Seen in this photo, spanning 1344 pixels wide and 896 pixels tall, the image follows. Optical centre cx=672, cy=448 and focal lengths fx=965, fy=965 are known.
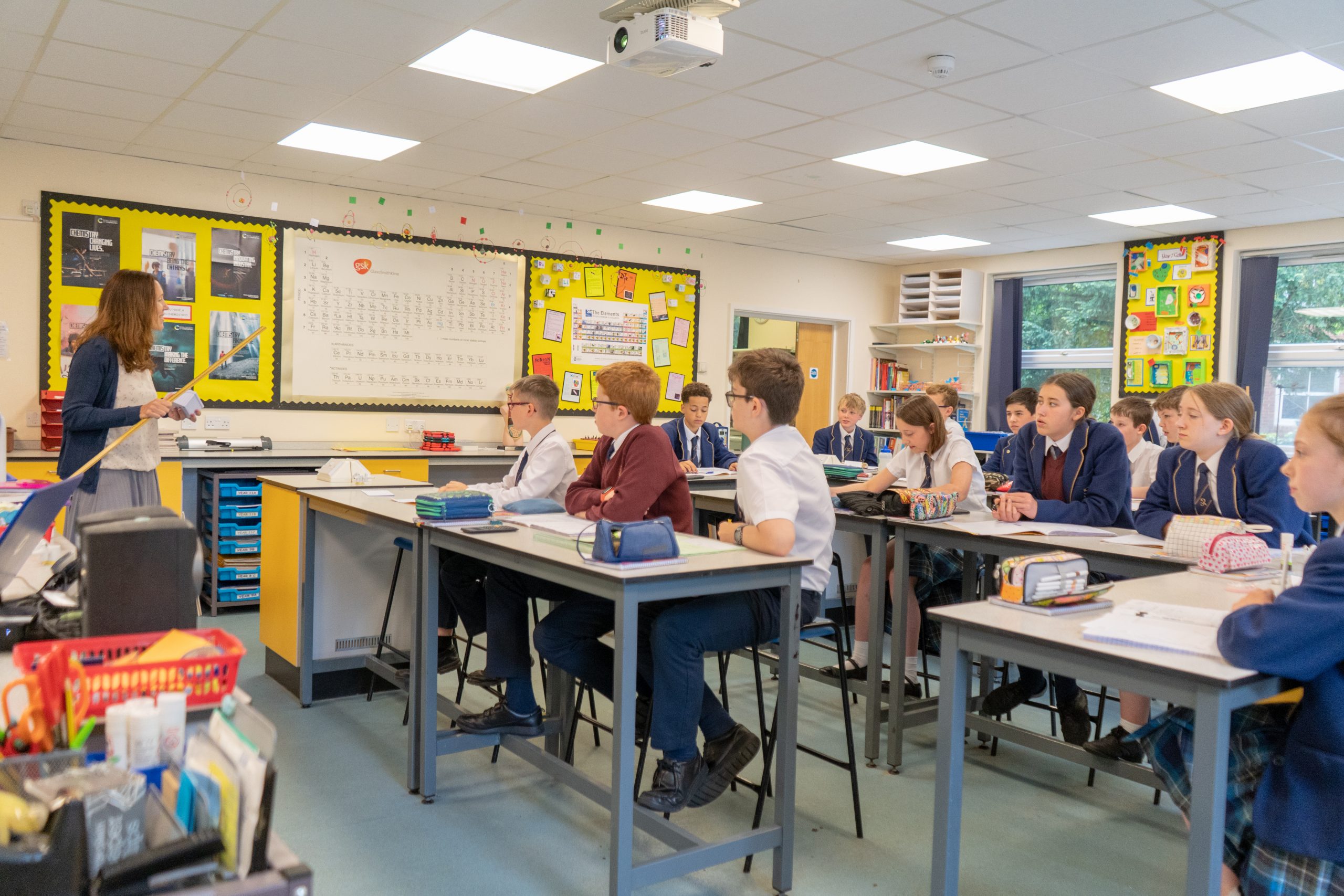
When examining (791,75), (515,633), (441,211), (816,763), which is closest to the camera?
(515,633)

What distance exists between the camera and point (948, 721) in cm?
195

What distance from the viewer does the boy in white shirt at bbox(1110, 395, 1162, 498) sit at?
5.21 m

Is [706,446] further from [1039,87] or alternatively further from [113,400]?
[113,400]

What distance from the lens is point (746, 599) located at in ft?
7.98

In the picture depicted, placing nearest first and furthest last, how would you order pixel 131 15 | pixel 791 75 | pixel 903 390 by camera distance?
1. pixel 131 15
2. pixel 791 75
3. pixel 903 390

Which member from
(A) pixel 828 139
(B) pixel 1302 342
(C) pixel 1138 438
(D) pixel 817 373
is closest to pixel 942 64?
(A) pixel 828 139

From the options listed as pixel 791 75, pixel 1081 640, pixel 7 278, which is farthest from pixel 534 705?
pixel 7 278

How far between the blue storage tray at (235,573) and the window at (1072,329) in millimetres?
5955

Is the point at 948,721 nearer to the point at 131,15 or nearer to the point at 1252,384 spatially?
the point at 131,15

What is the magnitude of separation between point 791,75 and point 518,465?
1.93 metres

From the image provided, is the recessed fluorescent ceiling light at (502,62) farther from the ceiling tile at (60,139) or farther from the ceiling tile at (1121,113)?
the ceiling tile at (60,139)

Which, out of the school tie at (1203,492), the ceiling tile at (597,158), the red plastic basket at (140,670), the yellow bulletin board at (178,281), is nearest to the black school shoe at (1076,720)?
the school tie at (1203,492)

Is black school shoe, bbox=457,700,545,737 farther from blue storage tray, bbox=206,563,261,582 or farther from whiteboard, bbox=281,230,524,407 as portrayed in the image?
whiteboard, bbox=281,230,524,407

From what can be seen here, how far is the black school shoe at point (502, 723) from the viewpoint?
2.86 meters
